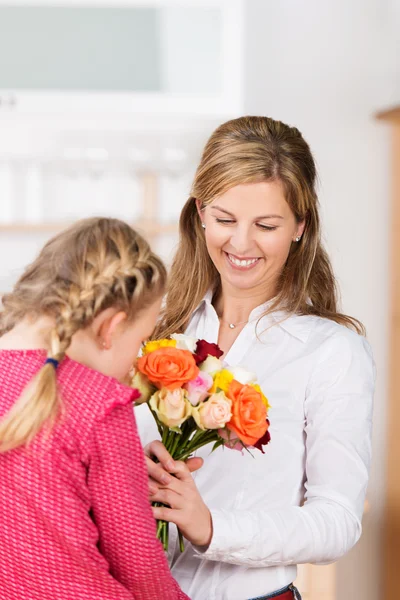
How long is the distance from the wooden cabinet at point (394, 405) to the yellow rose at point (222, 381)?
8.56 feet

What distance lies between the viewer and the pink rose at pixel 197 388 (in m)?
1.39

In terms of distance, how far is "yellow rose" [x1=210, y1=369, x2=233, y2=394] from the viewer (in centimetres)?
142

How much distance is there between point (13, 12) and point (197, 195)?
109 inches

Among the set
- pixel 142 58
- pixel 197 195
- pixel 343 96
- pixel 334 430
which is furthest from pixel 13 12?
pixel 334 430

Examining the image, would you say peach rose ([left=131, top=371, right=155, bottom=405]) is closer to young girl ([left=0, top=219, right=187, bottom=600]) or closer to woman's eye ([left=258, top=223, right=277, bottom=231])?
young girl ([left=0, top=219, right=187, bottom=600])

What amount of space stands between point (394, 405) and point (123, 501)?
9.52ft

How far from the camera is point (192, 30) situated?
4227mm

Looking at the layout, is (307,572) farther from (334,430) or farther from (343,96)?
(343,96)

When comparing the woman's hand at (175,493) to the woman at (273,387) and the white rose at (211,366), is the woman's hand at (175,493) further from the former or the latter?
the white rose at (211,366)

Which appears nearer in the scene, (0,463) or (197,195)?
(0,463)

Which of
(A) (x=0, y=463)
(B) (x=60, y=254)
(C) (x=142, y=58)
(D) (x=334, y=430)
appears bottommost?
(D) (x=334, y=430)

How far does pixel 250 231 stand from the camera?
5.64 feet

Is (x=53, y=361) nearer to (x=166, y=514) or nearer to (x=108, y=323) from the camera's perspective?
(x=108, y=323)

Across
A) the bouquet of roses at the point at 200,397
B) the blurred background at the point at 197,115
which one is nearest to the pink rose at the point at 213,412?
the bouquet of roses at the point at 200,397
